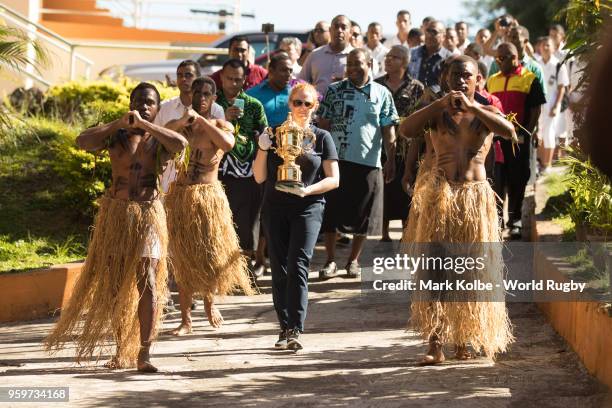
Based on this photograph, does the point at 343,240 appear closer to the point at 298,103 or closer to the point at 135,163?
the point at 298,103

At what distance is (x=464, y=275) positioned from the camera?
7.92 meters

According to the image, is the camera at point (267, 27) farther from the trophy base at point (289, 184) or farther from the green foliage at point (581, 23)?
the trophy base at point (289, 184)

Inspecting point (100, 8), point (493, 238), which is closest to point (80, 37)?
point (100, 8)

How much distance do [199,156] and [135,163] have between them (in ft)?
4.48

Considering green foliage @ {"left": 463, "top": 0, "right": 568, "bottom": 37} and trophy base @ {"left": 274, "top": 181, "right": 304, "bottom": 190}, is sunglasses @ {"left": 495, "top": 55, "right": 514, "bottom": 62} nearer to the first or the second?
trophy base @ {"left": 274, "top": 181, "right": 304, "bottom": 190}

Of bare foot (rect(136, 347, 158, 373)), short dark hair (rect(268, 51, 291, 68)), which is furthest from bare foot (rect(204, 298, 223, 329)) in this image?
short dark hair (rect(268, 51, 291, 68))

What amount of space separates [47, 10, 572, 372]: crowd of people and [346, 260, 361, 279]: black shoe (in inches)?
1.2

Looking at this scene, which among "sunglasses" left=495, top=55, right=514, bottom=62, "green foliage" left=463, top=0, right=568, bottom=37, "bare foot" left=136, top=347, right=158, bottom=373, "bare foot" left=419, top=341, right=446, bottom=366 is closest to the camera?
"bare foot" left=136, top=347, right=158, bottom=373

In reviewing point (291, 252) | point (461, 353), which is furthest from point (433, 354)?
point (291, 252)

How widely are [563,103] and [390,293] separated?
24.5 ft

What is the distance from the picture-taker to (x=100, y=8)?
27281mm

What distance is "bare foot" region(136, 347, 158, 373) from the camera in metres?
7.82

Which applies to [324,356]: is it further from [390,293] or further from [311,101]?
[390,293]

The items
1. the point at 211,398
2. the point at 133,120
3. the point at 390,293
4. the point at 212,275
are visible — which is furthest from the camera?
the point at 390,293
